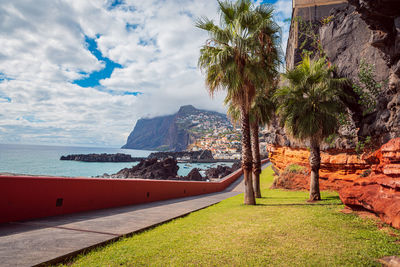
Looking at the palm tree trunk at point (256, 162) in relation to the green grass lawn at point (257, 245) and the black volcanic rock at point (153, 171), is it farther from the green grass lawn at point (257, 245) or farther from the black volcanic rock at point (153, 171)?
the black volcanic rock at point (153, 171)

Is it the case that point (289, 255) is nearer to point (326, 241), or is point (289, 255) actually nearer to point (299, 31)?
point (326, 241)

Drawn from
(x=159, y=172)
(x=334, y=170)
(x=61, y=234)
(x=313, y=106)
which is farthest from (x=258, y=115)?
(x=159, y=172)

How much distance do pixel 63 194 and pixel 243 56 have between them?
945 centimetres

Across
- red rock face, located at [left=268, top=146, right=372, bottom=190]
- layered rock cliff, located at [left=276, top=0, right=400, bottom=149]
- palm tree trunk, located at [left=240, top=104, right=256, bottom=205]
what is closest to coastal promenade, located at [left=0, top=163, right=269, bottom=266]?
palm tree trunk, located at [left=240, top=104, right=256, bottom=205]

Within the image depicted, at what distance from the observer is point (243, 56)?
1092 centimetres

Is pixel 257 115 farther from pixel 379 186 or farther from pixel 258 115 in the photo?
pixel 379 186

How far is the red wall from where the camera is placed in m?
5.87

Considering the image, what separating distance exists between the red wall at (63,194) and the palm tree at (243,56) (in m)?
5.73

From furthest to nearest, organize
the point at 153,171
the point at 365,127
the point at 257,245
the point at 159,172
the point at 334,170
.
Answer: the point at 153,171, the point at 159,172, the point at 334,170, the point at 365,127, the point at 257,245

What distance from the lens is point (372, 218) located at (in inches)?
244

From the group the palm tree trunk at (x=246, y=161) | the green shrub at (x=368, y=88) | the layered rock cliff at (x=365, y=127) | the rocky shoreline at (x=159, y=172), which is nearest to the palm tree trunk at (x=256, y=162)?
the palm tree trunk at (x=246, y=161)

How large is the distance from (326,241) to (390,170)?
2.91m

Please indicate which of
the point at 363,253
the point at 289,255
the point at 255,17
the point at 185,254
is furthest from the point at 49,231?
the point at 255,17

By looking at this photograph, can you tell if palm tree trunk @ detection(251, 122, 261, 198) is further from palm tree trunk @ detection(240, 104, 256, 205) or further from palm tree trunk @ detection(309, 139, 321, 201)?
palm tree trunk @ detection(309, 139, 321, 201)
